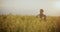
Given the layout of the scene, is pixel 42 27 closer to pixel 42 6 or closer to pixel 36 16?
pixel 36 16

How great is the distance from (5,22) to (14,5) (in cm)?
23

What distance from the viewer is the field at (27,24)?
1441mm

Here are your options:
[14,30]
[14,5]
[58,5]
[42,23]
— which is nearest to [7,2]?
[14,5]

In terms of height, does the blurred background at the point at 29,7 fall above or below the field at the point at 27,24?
above

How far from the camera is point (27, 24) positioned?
1.47 meters

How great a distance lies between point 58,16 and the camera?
1483 mm

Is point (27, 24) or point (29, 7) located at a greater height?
point (29, 7)

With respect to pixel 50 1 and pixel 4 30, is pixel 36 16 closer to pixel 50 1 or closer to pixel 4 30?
pixel 50 1

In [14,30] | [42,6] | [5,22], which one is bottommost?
[14,30]

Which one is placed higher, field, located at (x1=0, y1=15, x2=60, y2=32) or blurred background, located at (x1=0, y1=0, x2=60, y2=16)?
blurred background, located at (x1=0, y1=0, x2=60, y2=16)

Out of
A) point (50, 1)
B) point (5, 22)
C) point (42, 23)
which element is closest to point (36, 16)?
point (42, 23)

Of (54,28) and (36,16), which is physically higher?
(36,16)

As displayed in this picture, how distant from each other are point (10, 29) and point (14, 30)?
0.16 ft

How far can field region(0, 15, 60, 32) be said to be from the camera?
1.44 metres
